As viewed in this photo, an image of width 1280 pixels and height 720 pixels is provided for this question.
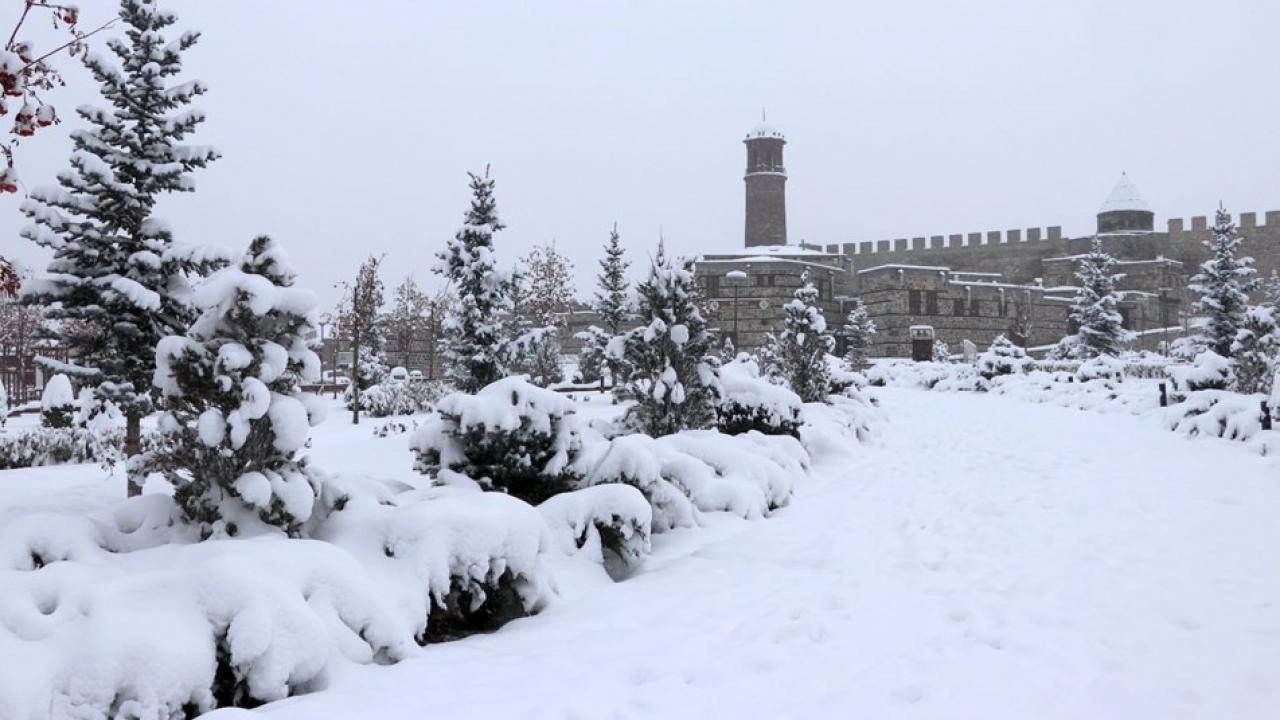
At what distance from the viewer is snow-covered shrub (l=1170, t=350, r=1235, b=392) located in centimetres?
1791

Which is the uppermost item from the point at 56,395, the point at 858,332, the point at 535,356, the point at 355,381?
the point at 858,332

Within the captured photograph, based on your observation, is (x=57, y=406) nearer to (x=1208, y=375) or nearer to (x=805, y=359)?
(x=805, y=359)

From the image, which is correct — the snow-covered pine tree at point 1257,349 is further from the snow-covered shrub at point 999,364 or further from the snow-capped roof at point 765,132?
the snow-capped roof at point 765,132

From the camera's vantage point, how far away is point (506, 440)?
7109mm

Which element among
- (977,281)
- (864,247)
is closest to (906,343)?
(977,281)

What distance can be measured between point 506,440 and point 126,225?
4.93 m

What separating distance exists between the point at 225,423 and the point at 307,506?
714mm

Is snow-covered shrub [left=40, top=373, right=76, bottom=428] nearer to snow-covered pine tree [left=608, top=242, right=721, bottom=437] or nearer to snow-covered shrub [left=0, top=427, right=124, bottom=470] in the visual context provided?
snow-covered shrub [left=0, top=427, right=124, bottom=470]

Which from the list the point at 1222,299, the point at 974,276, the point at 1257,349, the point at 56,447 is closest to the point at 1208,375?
the point at 1257,349

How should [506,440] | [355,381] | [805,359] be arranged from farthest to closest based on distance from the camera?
[355,381] → [805,359] → [506,440]

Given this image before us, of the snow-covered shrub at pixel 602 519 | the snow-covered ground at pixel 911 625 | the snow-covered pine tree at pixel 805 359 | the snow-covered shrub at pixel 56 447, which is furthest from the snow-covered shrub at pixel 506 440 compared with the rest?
the snow-covered pine tree at pixel 805 359

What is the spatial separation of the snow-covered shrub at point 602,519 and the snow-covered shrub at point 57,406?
15510mm

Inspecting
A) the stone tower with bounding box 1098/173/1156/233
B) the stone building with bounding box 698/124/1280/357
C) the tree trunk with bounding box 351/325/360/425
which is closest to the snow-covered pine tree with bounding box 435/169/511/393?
the tree trunk with bounding box 351/325/360/425

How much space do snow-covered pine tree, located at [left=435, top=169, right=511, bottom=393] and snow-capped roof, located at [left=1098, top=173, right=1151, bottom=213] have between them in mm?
50170
